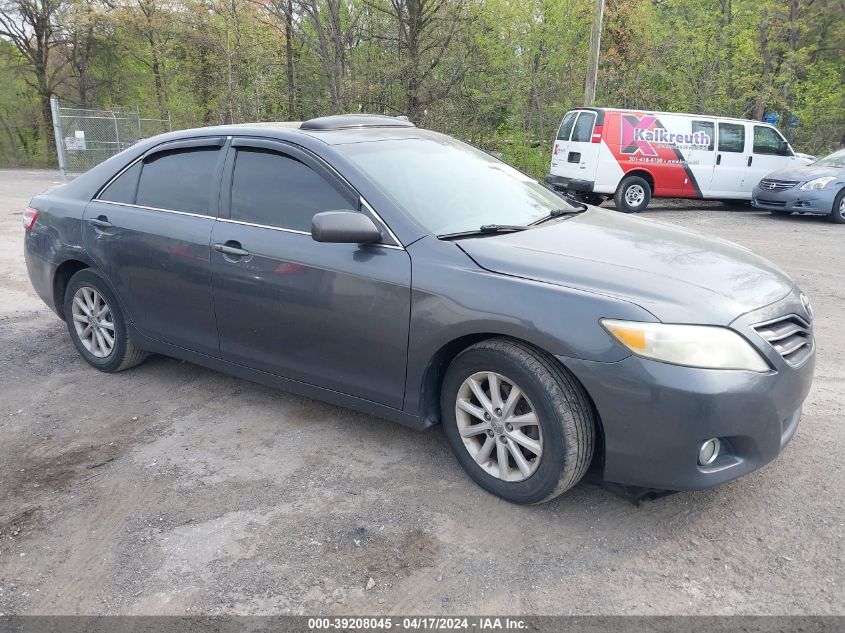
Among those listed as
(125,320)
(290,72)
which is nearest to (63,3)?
(290,72)

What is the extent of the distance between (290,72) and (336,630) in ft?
68.6

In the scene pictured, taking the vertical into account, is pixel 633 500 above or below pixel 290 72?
below

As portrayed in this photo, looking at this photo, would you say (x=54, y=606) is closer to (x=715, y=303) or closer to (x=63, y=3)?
(x=715, y=303)

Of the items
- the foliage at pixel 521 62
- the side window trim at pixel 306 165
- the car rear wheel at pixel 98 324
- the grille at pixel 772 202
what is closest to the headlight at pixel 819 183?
the grille at pixel 772 202

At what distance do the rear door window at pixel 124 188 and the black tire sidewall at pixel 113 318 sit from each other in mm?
519

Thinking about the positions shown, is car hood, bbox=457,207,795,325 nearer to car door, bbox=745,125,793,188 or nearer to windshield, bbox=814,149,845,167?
windshield, bbox=814,149,845,167

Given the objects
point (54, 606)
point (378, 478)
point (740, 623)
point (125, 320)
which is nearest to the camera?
point (740, 623)

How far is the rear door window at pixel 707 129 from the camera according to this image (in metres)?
14.0

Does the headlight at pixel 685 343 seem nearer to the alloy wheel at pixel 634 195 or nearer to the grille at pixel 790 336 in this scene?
the grille at pixel 790 336

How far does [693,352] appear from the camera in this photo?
2.67m

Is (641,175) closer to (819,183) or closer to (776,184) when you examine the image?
(776,184)

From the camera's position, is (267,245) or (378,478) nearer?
(378,478)

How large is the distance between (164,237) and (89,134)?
20.5 metres

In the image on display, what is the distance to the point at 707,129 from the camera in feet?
46.1
